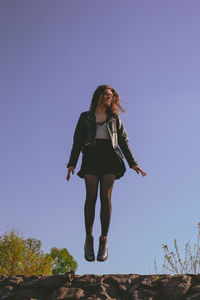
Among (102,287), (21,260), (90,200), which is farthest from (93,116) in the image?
(21,260)

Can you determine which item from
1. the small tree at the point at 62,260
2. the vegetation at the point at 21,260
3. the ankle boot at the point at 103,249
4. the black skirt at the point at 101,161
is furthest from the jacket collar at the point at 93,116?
the small tree at the point at 62,260

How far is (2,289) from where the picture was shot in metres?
3.92

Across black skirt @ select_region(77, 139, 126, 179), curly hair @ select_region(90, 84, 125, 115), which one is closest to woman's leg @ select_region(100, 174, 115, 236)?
black skirt @ select_region(77, 139, 126, 179)

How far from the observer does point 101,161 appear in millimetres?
4734

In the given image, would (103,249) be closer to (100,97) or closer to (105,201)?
(105,201)

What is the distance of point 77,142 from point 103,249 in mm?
1593

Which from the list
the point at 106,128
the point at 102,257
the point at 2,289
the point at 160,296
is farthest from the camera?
the point at 106,128

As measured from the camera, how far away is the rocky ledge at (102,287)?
3.58 metres

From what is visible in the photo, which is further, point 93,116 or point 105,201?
point 93,116

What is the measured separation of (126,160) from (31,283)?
224 cm

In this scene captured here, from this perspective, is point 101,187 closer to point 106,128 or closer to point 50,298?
point 106,128

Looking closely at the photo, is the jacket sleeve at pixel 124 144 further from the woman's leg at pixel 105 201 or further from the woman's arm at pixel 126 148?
the woman's leg at pixel 105 201

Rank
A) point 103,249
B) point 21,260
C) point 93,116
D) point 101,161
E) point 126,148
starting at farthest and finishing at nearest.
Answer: point 21,260, point 126,148, point 93,116, point 101,161, point 103,249

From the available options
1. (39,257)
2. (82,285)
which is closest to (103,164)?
(82,285)
